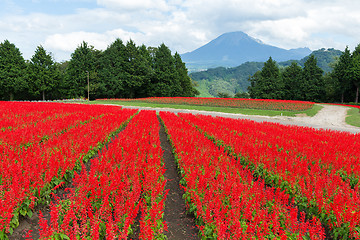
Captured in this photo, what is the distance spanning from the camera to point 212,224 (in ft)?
12.7

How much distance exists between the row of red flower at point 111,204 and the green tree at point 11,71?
56.7 m

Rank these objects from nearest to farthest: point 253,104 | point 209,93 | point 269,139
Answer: point 269,139
point 253,104
point 209,93

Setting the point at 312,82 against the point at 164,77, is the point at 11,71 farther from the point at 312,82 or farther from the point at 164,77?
the point at 312,82

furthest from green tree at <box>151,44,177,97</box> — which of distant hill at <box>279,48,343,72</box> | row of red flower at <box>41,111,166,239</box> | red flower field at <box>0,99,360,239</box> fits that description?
distant hill at <box>279,48,343,72</box>

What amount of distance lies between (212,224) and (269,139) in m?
7.21

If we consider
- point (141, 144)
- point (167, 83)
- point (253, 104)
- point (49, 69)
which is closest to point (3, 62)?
point (49, 69)

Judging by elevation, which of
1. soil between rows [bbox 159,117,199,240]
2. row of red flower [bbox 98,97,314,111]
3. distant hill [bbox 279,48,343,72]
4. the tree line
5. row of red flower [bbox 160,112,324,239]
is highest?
distant hill [bbox 279,48,343,72]

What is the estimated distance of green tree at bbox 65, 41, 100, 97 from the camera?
56.7m

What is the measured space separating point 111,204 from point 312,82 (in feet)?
199

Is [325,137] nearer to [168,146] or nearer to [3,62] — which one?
[168,146]

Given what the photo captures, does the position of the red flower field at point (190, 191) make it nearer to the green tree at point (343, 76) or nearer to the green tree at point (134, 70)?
the green tree at point (134, 70)

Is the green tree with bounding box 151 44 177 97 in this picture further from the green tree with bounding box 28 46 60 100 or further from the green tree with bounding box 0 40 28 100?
the green tree with bounding box 0 40 28 100

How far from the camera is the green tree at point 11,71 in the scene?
163 ft

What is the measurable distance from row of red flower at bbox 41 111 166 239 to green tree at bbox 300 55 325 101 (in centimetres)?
5687
